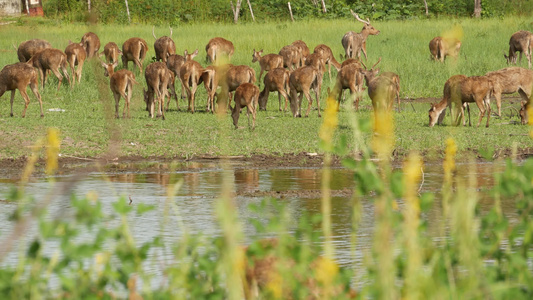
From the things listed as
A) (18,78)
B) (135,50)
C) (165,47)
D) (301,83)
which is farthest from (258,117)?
(165,47)

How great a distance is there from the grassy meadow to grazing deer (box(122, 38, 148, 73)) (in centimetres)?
43

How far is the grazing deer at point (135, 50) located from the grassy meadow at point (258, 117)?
1.42ft

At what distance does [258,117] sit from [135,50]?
7.15 metres

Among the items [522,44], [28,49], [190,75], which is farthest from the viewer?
[522,44]

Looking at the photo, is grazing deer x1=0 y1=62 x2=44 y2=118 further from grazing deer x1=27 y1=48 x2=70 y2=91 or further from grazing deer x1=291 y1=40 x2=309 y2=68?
grazing deer x1=291 y1=40 x2=309 y2=68

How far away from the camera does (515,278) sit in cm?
467

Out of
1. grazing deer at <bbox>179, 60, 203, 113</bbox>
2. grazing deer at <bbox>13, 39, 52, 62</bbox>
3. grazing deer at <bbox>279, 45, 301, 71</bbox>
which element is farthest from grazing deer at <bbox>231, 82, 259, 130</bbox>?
grazing deer at <bbox>13, 39, 52, 62</bbox>

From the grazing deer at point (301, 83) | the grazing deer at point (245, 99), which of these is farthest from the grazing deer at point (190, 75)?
the grazing deer at point (245, 99)

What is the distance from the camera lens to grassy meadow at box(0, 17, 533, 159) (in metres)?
15.6

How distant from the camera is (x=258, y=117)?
1980 centimetres

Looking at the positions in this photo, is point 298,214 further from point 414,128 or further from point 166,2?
point 166,2

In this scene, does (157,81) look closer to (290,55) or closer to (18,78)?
(18,78)

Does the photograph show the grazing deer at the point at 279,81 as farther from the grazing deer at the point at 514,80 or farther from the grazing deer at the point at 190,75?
the grazing deer at the point at 514,80

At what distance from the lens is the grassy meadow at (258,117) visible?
15586 millimetres
